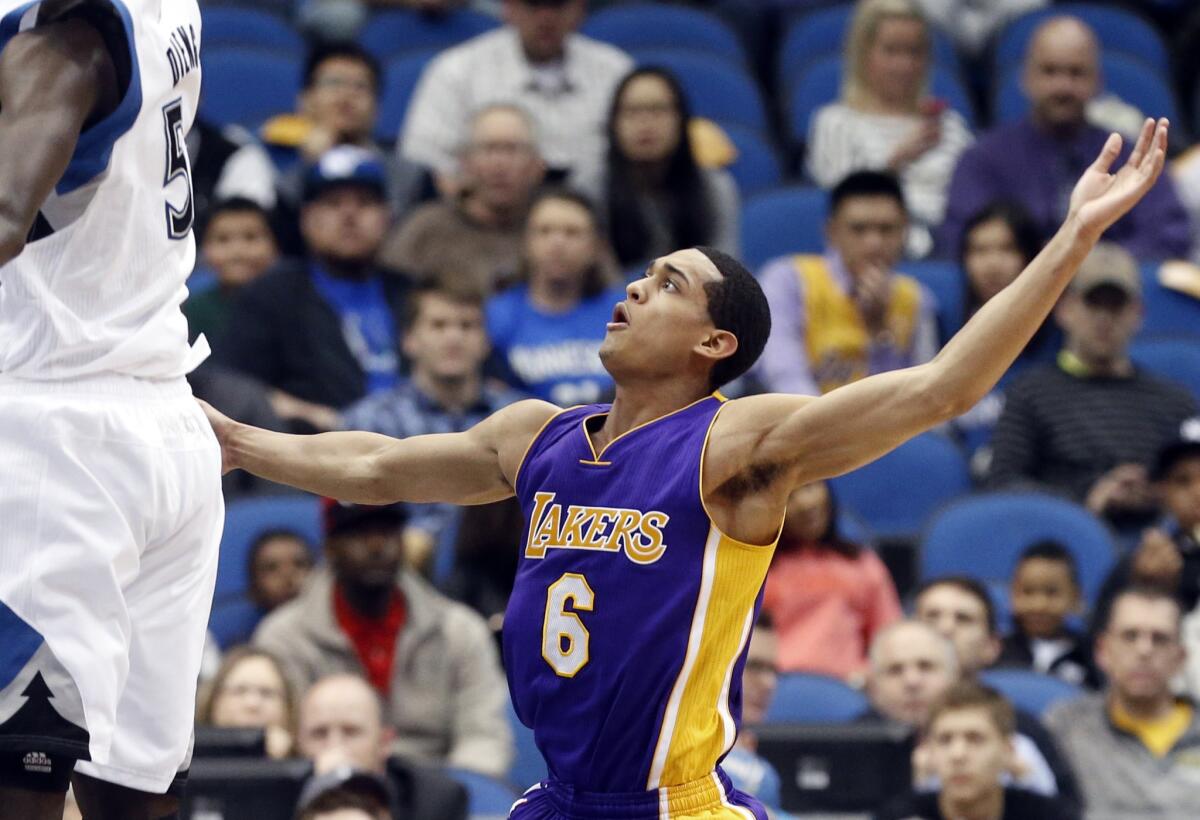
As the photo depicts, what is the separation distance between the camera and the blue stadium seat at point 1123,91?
11469 mm

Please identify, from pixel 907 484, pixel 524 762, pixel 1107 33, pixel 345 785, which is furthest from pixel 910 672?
pixel 1107 33

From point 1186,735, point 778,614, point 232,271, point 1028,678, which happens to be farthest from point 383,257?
point 1186,735

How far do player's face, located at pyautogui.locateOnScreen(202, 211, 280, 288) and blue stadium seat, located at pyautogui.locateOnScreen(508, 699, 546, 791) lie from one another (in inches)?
110

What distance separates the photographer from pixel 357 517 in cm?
773

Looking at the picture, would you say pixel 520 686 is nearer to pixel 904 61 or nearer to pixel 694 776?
pixel 694 776

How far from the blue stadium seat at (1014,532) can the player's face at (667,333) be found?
4237mm

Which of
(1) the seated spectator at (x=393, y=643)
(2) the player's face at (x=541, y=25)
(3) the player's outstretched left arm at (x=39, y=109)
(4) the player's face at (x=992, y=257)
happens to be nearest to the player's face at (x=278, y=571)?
(1) the seated spectator at (x=393, y=643)

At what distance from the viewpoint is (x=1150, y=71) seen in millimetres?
11570

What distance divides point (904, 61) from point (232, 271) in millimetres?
3473

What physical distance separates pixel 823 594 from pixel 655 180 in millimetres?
2516

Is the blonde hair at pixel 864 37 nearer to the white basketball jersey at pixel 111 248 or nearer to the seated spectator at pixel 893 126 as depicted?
the seated spectator at pixel 893 126

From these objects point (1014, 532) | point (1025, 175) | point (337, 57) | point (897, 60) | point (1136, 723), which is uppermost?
point (897, 60)

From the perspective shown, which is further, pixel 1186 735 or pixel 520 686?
pixel 1186 735

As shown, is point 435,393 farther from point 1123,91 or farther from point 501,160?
point 1123,91
